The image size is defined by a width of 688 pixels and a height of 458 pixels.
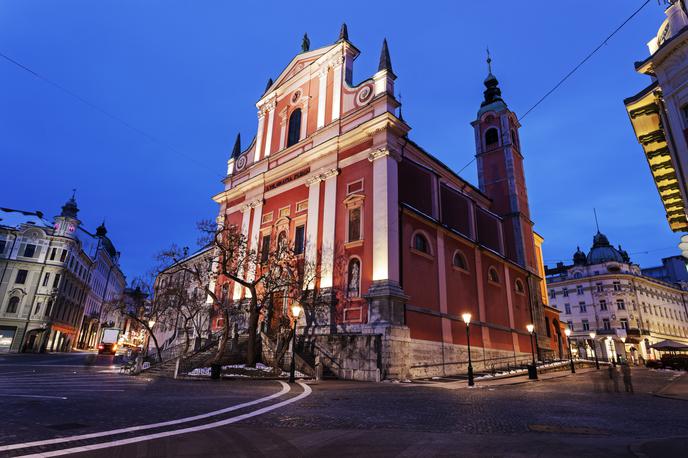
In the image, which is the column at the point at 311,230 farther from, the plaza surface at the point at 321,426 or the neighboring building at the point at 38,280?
the neighboring building at the point at 38,280

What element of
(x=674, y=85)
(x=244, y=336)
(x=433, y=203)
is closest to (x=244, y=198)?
(x=244, y=336)

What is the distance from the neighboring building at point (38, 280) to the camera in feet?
153

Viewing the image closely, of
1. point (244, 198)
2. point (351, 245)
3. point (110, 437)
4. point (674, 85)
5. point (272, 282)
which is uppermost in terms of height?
point (244, 198)

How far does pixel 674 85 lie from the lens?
12.2 metres

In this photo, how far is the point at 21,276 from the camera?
4809cm

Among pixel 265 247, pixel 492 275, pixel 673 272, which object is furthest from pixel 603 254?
pixel 265 247

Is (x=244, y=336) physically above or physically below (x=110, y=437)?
above

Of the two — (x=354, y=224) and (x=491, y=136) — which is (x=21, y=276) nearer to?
(x=354, y=224)

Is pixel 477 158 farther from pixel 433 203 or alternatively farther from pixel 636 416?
pixel 636 416

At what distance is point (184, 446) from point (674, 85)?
16.0 meters

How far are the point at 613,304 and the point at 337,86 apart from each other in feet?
182

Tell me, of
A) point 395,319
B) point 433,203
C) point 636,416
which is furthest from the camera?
point 433,203

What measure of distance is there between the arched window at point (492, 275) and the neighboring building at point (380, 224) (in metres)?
0.21

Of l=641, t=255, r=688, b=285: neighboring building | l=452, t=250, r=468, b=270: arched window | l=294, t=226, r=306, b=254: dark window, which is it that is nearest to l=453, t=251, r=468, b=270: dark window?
l=452, t=250, r=468, b=270: arched window
